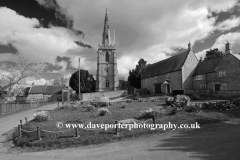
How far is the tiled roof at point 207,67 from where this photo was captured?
2839cm

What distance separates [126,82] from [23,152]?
49.0 meters

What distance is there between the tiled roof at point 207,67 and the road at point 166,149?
75.4ft

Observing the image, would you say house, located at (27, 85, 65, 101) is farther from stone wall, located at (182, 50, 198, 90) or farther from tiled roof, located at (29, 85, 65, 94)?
stone wall, located at (182, 50, 198, 90)

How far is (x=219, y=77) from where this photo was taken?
26.5 meters

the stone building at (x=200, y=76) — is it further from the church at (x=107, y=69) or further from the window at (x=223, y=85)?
the church at (x=107, y=69)

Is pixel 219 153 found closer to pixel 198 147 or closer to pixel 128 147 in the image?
pixel 198 147

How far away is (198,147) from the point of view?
672 cm

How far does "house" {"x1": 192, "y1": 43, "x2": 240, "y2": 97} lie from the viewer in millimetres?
23859

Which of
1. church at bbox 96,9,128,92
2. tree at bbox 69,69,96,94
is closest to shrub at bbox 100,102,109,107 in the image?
church at bbox 96,9,128,92

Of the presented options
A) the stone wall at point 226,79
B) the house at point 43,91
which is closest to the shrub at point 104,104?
the stone wall at point 226,79

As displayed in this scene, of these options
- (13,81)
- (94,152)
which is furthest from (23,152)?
(13,81)

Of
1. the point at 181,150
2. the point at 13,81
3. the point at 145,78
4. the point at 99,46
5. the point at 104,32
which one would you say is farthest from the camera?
the point at 104,32

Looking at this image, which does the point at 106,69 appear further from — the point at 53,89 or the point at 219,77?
the point at 219,77

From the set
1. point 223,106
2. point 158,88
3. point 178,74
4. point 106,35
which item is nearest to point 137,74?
point 158,88
